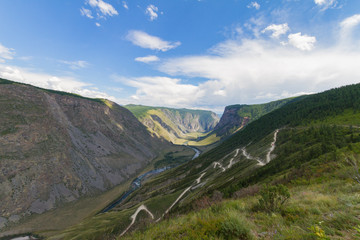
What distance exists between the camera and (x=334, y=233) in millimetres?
5570

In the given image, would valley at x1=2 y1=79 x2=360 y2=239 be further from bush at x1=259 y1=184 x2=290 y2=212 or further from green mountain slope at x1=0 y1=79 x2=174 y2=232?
green mountain slope at x1=0 y1=79 x2=174 y2=232

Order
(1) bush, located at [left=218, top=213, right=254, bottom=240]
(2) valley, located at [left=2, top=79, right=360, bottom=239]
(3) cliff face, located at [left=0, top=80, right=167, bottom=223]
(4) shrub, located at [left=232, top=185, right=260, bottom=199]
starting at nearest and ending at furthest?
(1) bush, located at [left=218, top=213, right=254, bottom=240]
(2) valley, located at [left=2, top=79, right=360, bottom=239]
(4) shrub, located at [left=232, top=185, right=260, bottom=199]
(3) cliff face, located at [left=0, top=80, right=167, bottom=223]

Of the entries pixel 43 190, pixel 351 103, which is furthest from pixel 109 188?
pixel 351 103

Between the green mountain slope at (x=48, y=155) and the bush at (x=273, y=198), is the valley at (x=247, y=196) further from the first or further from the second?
the green mountain slope at (x=48, y=155)

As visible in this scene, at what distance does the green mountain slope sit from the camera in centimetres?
7638

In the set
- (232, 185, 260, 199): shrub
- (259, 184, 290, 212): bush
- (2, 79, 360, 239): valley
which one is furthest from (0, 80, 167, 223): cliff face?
(259, 184, 290, 212): bush

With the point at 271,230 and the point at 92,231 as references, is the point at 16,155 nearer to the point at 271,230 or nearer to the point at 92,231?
the point at 92,231

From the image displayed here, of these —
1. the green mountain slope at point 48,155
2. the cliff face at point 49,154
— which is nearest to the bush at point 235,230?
the green mountain slope at point 48,155

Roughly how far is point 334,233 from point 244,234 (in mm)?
3311

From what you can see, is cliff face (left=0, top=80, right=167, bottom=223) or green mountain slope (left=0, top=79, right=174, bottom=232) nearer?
green mountain slope (left=0, top=79, right=174, bottom=232)

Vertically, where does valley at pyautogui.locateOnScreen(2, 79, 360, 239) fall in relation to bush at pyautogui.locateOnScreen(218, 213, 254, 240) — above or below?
below

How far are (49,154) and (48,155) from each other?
→ 111cm

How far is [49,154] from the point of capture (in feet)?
320

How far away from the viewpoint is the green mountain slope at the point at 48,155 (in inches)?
3007
